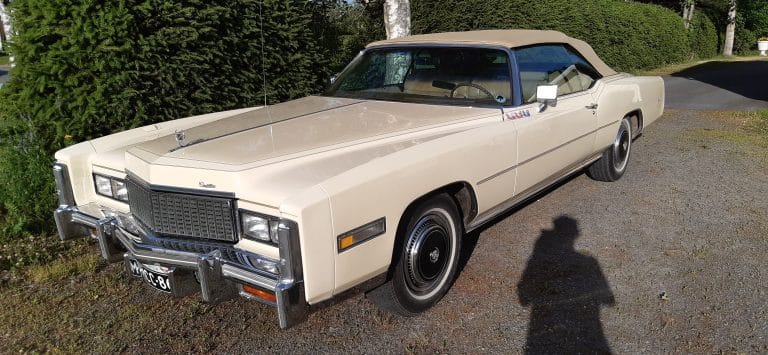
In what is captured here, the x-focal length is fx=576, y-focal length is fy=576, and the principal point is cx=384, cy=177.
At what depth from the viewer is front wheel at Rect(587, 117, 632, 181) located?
5.66 meters

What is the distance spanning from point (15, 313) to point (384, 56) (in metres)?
3.10

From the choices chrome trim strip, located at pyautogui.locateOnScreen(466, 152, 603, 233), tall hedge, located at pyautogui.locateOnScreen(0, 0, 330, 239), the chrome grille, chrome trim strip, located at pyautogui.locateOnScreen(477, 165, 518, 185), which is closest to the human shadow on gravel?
chrome trim strip, located at pyautogui.locateOnScreen(466, 152, 603, 233)

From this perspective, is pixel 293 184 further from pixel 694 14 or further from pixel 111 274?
pixel 694 14

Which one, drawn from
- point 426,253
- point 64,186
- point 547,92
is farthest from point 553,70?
point 64,186

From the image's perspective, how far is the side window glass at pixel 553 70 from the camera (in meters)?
4.29

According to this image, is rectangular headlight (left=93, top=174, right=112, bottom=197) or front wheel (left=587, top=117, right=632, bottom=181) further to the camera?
front wheel (left=587, top=117, right=632, bottom=181)

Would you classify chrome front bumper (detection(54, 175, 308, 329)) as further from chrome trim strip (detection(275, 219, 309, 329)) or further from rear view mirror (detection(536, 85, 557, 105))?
rear view mirror (detection(536, 85, 557, 105))

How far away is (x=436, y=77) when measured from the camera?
4.27 meters

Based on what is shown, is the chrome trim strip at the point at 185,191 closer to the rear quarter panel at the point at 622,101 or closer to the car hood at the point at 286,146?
the car hood at the point at 286,146

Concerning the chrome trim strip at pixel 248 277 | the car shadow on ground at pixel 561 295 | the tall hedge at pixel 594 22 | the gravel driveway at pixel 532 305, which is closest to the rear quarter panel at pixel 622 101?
the gravel driveway at pixel 532 305

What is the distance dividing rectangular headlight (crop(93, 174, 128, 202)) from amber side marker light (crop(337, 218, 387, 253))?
154cm

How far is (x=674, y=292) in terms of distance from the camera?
3502 millimetres

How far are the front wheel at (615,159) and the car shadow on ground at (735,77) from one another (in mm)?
7869

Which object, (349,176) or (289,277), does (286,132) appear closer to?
(349,176)
